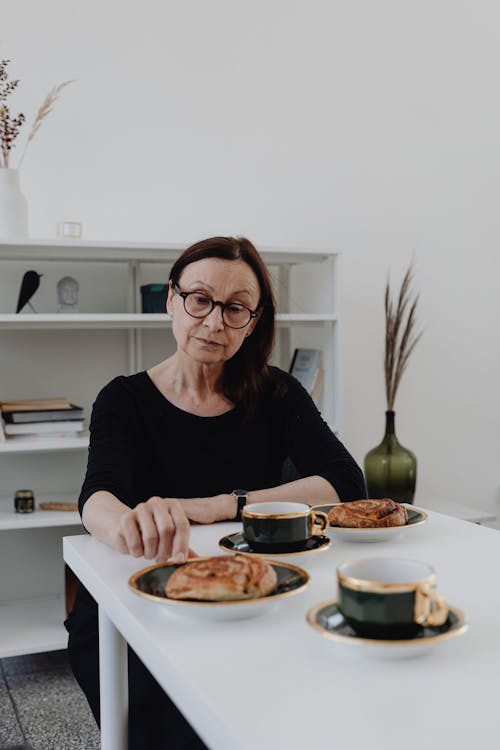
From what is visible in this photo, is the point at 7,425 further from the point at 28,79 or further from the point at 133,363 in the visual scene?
the point at 28,79

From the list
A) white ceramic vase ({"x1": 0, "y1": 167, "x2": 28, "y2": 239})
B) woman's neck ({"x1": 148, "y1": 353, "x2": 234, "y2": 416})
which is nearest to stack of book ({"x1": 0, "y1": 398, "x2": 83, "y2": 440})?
white ceramic vase ({"x1": 0, "y1": 167, "x2": 28, "y2": 239})

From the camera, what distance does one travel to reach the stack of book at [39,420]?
2514mm

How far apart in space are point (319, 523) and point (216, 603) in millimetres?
365

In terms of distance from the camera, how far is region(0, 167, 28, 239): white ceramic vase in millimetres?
2473

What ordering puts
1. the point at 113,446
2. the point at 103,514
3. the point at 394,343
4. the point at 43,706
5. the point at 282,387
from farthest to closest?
the point at 394,343 < the point at 43,706 < the point at 282,387 < the point at 113,446 < the point at 103,514

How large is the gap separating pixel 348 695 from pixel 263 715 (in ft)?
0.25

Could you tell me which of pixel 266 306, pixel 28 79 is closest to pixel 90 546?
pixel 266 306

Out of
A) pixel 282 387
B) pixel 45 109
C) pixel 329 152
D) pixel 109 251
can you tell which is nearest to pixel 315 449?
pixel 282 387

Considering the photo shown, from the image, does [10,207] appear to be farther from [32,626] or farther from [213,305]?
[32,626]

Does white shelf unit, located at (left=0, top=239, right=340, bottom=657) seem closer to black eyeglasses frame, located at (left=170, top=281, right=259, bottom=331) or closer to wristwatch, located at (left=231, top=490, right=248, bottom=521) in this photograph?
black eyeglasses frame, located at (left=170, top=281, right=259, bottom=331)

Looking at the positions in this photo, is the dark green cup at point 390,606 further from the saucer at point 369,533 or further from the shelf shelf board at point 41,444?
the shelf shelf board at point 41,444

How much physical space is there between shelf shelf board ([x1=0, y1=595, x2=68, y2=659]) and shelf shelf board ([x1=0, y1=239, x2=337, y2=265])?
1165mm

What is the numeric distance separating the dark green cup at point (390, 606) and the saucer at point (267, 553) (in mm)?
280

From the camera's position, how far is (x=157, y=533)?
1023 millimetres
